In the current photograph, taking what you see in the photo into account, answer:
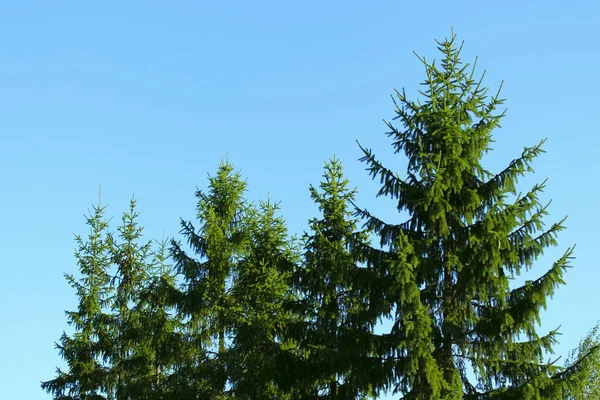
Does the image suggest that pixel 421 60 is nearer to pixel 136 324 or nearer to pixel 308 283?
pixel 308 283

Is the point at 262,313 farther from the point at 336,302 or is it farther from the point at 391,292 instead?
the point at 391,292

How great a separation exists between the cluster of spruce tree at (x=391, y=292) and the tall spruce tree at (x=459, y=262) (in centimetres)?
3

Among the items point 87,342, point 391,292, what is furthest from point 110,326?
point 391,292

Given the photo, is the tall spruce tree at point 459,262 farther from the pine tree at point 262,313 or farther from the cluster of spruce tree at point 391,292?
the pine tree at point 262,313

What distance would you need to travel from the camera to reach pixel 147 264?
35906 millimetres

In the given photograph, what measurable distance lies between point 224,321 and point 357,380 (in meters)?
9.03

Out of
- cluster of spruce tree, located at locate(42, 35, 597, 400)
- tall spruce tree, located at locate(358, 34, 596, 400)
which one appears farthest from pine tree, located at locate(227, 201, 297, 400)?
tall spruce tree, located at locate(358, 34, 596, 400)

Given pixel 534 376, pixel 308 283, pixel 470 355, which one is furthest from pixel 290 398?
pixel 534 376

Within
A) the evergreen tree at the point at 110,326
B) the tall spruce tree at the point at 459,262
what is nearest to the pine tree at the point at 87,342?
the evergreen tree at the point at 110,326

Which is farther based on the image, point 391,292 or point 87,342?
point 87,342

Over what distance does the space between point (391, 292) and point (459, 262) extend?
2.04 m

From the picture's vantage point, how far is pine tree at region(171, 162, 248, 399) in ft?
96.2

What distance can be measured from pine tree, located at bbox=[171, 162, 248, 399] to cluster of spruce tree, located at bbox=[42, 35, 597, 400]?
0.06 metres

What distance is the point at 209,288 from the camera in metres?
30.4
